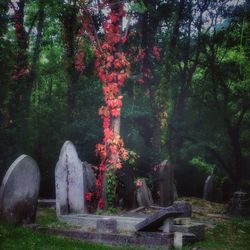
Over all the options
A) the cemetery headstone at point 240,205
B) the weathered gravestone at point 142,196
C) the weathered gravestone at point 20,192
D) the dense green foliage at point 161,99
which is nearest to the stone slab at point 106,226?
the weathered gravestone at point 20,192

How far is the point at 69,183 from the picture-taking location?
424 inches

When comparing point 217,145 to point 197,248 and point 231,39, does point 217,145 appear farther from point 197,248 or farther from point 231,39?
point 197,248

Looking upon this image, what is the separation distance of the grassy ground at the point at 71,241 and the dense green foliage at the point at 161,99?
4.87 metres

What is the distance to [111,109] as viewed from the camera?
40.8ft

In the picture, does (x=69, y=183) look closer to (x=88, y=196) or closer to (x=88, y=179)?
(x=88, y=196)

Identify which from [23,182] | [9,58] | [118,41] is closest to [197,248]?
[23,182]

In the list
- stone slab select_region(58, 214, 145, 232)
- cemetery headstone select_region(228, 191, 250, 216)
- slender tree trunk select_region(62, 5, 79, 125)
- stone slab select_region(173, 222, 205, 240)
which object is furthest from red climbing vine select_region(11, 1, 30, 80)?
stone slab select_region(173, 222, 205, 240)

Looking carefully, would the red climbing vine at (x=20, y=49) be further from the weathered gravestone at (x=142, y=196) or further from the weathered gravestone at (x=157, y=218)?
the weathered gravestone at (x=157, y=218)

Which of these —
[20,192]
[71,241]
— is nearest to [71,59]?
[20,192]

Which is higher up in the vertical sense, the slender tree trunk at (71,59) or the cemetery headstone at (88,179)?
the slender tree trunk at (71,59)

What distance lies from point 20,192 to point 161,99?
348 inches

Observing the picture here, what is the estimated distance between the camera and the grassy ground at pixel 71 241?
681 cm

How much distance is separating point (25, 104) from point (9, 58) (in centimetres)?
330

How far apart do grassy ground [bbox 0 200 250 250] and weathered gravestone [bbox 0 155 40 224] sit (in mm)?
517
